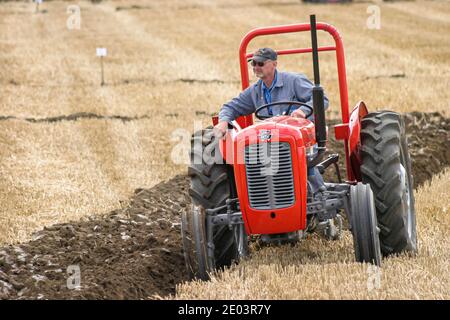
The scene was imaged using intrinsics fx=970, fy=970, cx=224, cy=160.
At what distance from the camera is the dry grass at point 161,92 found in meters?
7.16

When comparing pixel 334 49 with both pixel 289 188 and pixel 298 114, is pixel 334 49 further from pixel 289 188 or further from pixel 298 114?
pixel 289 188

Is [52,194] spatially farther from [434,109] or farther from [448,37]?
[448,37]

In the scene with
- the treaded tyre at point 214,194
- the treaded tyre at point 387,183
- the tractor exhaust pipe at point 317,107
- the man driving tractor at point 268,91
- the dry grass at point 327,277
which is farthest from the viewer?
the man driving tractor at point 268,91

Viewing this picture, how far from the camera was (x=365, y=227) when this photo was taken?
21.8 ft

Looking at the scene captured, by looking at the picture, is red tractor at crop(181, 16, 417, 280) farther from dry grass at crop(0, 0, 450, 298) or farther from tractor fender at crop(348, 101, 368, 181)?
dry grass at crop(0, 0, 450, 298)

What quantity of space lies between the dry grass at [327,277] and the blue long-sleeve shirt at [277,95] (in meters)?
1.12

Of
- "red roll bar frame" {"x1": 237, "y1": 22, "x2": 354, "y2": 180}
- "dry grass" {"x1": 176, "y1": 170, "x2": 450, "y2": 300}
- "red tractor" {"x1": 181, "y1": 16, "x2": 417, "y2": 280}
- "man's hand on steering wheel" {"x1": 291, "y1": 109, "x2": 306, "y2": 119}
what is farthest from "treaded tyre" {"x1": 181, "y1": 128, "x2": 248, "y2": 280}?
Result: "red roll bar frame" {"x1": 237, "y1": 22, "x2": 354, "y2": 180}

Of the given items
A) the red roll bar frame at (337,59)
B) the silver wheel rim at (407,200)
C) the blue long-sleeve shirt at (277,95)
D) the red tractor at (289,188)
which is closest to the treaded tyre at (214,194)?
the red tractor at (289,188)

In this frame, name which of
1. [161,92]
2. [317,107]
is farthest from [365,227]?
[161,92]

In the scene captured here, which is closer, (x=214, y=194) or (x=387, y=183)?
(x=387, y=183)

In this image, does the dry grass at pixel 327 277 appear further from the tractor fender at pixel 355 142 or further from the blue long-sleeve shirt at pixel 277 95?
the blue long-sleeve shirt at pixel 277 95

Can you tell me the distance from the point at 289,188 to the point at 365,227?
1.93 ft

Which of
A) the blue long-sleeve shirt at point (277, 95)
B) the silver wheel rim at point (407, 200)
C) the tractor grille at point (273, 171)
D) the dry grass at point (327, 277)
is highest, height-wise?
the blue long-sleeve shirt at point (277, 95)
